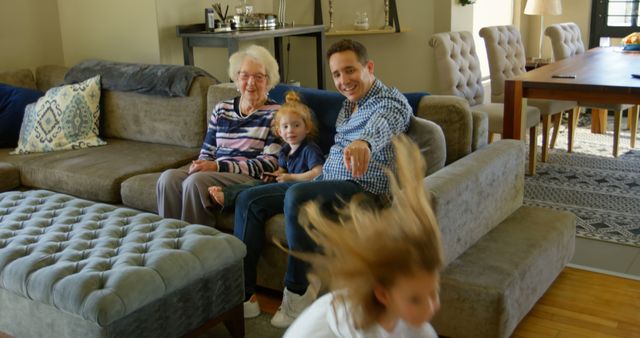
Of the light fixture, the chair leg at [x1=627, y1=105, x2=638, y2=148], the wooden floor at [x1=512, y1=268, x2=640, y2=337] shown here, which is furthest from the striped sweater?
the light fixture

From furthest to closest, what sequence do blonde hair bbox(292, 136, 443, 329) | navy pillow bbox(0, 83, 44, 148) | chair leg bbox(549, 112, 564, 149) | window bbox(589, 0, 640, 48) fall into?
window bbox(589, 0, 640, 48) → chair leg bbox(549, 112, 564, 149) → navy pillow bbox(0, 83, 44, 148) → blonde hair bbox(292, 136, 443, 329)

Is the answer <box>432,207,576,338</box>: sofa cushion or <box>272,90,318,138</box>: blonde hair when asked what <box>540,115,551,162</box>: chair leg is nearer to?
<box>432,207,576,338</box>: sofa cushion

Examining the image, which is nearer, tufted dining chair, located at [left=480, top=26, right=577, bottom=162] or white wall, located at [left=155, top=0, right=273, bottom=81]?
white wall, located at [left=155, top=0, right=273, bottom=81]

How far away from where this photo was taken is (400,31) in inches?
239

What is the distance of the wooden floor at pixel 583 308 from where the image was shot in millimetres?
2602

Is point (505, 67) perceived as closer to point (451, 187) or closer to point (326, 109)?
point (326, 109)

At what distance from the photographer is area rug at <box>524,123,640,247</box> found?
368 centimetres

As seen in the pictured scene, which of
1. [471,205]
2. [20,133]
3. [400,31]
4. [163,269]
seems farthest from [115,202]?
[400,31]

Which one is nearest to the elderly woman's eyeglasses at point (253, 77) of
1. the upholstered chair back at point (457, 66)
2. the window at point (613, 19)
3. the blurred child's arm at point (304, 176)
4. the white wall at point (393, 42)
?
the blurred child's arm at point (304, 176)

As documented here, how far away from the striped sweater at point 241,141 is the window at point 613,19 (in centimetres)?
474

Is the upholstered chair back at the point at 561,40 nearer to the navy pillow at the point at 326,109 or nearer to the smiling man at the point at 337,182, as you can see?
the navy pillow at the point at 326,109

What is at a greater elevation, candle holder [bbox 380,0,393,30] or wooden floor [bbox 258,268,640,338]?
candle holder [bbox 380,0,393,30]

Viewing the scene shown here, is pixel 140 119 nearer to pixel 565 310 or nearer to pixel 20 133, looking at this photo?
pixel 20 133

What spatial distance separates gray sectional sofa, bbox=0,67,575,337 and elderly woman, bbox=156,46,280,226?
15 cm
